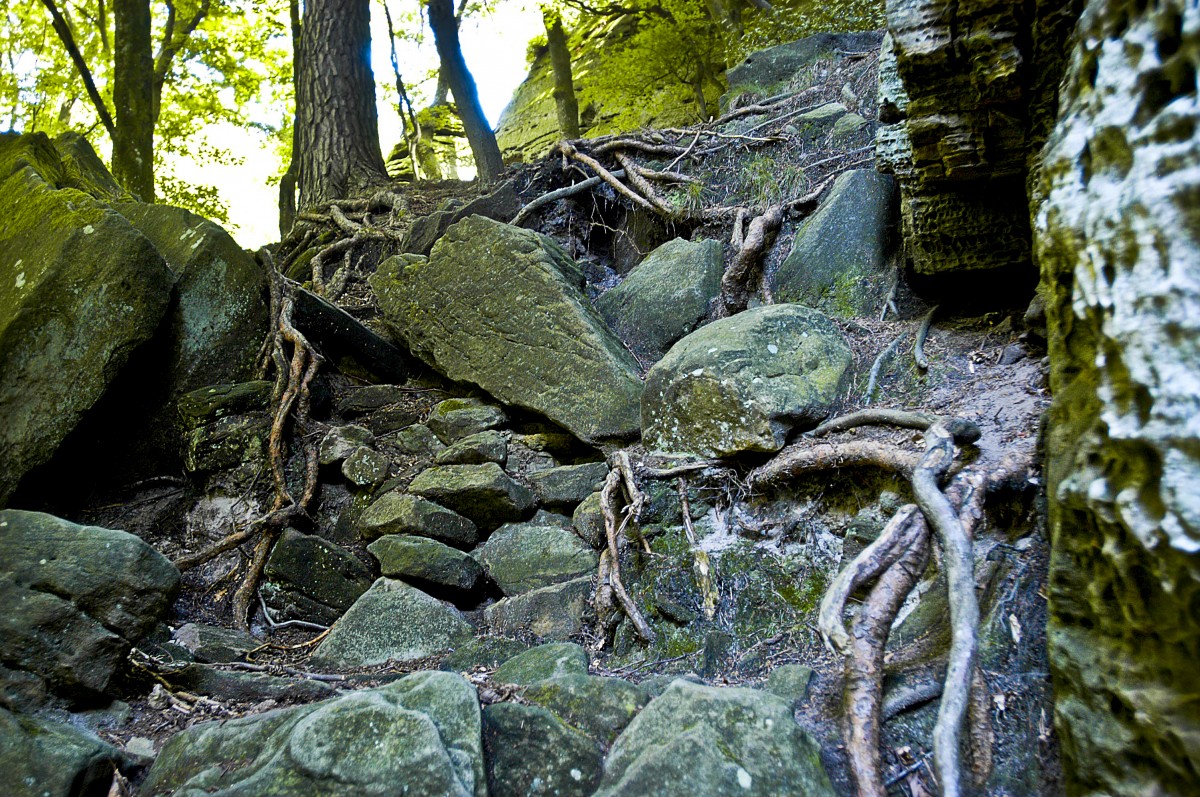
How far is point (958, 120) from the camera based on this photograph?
12.6ft

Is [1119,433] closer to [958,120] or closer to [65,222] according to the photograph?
[958,120]

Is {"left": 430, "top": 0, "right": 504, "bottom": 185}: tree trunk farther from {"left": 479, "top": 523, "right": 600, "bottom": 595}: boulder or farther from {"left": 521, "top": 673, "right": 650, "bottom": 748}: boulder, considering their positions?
{"left": 521, "top": 673, "right": 650, "bottom": 748}: boulder

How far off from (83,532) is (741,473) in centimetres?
336

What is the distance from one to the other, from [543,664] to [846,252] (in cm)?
379

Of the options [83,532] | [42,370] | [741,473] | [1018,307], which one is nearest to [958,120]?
[1018,307]

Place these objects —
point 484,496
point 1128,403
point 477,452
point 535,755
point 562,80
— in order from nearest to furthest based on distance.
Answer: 1. point 1128,403
2. point 535,755
3. point 484,496
4. point 477,452
5. point 562,80

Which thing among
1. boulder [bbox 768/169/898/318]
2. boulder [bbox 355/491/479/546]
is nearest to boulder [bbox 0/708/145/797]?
boulder [bbox 355/491/479/546]

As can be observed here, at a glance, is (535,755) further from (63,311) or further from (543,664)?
(63,311)

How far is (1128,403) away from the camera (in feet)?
5.24

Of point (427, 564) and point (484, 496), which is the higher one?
point (484, 496)

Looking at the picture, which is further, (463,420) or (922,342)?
(463,420)

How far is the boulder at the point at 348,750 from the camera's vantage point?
90.7 inches

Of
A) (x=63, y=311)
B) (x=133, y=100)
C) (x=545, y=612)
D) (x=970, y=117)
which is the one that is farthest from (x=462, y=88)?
(x=545, y=612)

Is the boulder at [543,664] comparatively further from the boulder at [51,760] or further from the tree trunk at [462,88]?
the tree trunk at [462,88]
